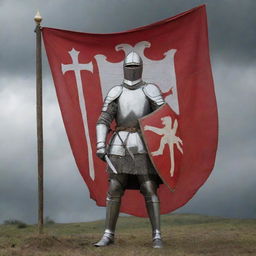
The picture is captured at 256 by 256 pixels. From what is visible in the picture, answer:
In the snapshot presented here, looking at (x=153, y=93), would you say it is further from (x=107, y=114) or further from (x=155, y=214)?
(x=155, y=214)

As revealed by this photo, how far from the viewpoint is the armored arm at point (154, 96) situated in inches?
456

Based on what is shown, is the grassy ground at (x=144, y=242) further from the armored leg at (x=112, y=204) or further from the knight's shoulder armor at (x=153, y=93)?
the knight's shoulder armor at (x=153, y=93)

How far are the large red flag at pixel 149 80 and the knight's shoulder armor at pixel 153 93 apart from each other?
3.48 ft

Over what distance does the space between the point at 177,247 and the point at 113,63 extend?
375 centimetres

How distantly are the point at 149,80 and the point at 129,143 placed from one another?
1.92m

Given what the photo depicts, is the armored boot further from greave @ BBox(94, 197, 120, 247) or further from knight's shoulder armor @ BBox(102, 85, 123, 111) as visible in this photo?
knight's shoulder armor @ BBox(102, 85, 123, 111)

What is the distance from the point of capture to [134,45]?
13.0 meters

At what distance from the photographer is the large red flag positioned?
498 inches

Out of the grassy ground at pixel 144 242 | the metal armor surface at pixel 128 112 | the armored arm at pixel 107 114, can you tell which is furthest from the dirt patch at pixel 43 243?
the armored arm at pixel 107 114

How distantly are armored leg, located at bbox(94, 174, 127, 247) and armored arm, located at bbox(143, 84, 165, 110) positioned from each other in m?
1.35

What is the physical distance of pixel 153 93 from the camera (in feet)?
38.2

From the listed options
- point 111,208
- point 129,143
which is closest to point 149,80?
point 129,143

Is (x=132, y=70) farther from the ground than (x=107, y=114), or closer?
farther from the ground

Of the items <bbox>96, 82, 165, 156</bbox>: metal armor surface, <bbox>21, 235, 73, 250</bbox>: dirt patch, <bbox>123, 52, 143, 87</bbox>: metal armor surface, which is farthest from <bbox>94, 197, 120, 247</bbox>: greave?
<bbox>123, 52, 143, 87</bbox>: metal armor surface
